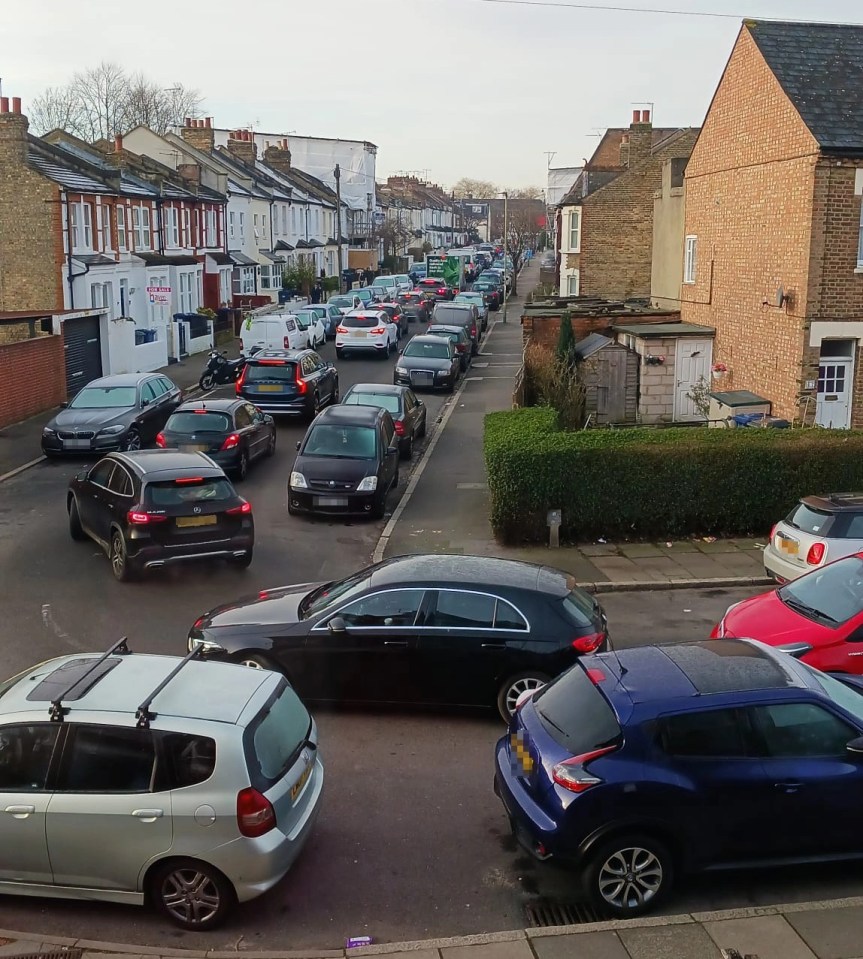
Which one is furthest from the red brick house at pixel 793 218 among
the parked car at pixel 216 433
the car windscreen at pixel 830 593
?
the car windscreen at pixel 830 593

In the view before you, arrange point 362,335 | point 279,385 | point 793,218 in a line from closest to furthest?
point 793,218, point 279,385, point 362,335

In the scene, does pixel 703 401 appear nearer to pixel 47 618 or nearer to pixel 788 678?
pixel 47 618

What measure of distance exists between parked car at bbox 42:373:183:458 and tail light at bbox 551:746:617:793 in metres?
16.5

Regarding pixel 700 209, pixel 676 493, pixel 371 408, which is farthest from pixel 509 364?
pixel 676 493

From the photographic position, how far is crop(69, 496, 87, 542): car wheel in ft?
51.8

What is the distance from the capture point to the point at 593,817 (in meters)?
6.56

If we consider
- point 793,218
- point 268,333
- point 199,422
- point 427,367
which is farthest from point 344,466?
point 268,333

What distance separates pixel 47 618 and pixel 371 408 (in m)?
7.94

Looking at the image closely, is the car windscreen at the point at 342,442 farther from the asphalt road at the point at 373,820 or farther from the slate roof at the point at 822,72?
the slate roof at the point at 822,72

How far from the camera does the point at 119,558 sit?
1406 centimetres

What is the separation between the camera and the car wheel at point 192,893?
645cm

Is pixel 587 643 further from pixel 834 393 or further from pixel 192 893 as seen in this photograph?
pixel 834 393

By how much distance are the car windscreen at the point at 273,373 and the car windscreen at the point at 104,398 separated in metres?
3.41

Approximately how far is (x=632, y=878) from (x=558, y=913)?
52cm
